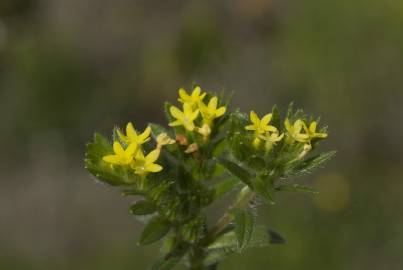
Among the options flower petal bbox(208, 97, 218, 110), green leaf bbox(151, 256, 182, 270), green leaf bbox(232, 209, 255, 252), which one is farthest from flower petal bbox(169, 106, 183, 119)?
green leaf bbox(151, 256, 182, 270)

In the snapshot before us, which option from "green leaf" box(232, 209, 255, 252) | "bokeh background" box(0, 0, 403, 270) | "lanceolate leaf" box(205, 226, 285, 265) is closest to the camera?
"green leaf" box(232, 209, 255, 252)

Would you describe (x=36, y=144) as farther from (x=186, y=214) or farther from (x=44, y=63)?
(x=186, y=214)

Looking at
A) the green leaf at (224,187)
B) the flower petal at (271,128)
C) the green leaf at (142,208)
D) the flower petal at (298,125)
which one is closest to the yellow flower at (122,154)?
the green leaf at (142,208)

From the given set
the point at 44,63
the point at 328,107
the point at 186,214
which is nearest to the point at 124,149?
the point at 186,214

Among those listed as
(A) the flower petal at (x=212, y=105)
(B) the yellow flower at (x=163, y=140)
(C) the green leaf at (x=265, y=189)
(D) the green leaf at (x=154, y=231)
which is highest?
(A) the flower petal at (x=212, y=105)

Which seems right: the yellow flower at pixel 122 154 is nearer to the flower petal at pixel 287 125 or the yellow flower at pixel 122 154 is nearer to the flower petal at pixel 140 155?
the flower petal at pixel 140 155

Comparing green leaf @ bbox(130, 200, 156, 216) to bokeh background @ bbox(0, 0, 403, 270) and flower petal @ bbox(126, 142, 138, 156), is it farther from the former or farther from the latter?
bokeh background @ bbox(0, 0, 403, 270)

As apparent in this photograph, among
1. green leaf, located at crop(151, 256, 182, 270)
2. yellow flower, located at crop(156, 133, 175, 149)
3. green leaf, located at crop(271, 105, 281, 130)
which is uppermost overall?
yellow flower, located at crop(156, 133, 175, 149)
